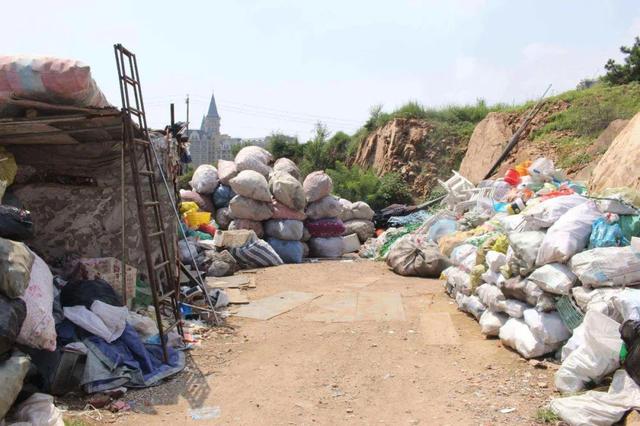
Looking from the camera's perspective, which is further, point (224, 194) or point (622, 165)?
point (224, 194)

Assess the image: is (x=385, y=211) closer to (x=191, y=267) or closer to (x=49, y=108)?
(x=191, y=267)

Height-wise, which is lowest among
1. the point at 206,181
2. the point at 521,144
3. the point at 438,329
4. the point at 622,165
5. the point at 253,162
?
the point at 438,329

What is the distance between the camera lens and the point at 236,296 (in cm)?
730

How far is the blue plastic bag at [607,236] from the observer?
424 centimetres

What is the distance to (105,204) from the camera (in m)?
6.12

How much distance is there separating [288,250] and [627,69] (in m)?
13.2

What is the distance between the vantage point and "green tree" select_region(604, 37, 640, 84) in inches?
679

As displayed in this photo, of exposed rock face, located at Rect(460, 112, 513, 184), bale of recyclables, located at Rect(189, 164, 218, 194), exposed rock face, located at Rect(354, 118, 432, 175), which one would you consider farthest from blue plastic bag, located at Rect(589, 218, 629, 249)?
exposed rock face, located at Rect(354, 118, 432, 175)

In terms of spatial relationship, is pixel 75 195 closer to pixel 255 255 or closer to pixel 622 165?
pixel 255 255

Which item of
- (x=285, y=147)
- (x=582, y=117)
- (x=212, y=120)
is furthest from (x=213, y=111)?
(x=582, y=117)

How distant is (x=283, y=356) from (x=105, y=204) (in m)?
2.68

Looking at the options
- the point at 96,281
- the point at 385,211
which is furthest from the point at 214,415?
the point at 385,211

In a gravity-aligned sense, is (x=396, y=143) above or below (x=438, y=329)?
above

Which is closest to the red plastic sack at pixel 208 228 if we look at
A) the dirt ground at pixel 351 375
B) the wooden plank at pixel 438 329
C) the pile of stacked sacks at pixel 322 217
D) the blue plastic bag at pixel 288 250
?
the blue plastic bag at pixel 288 250
